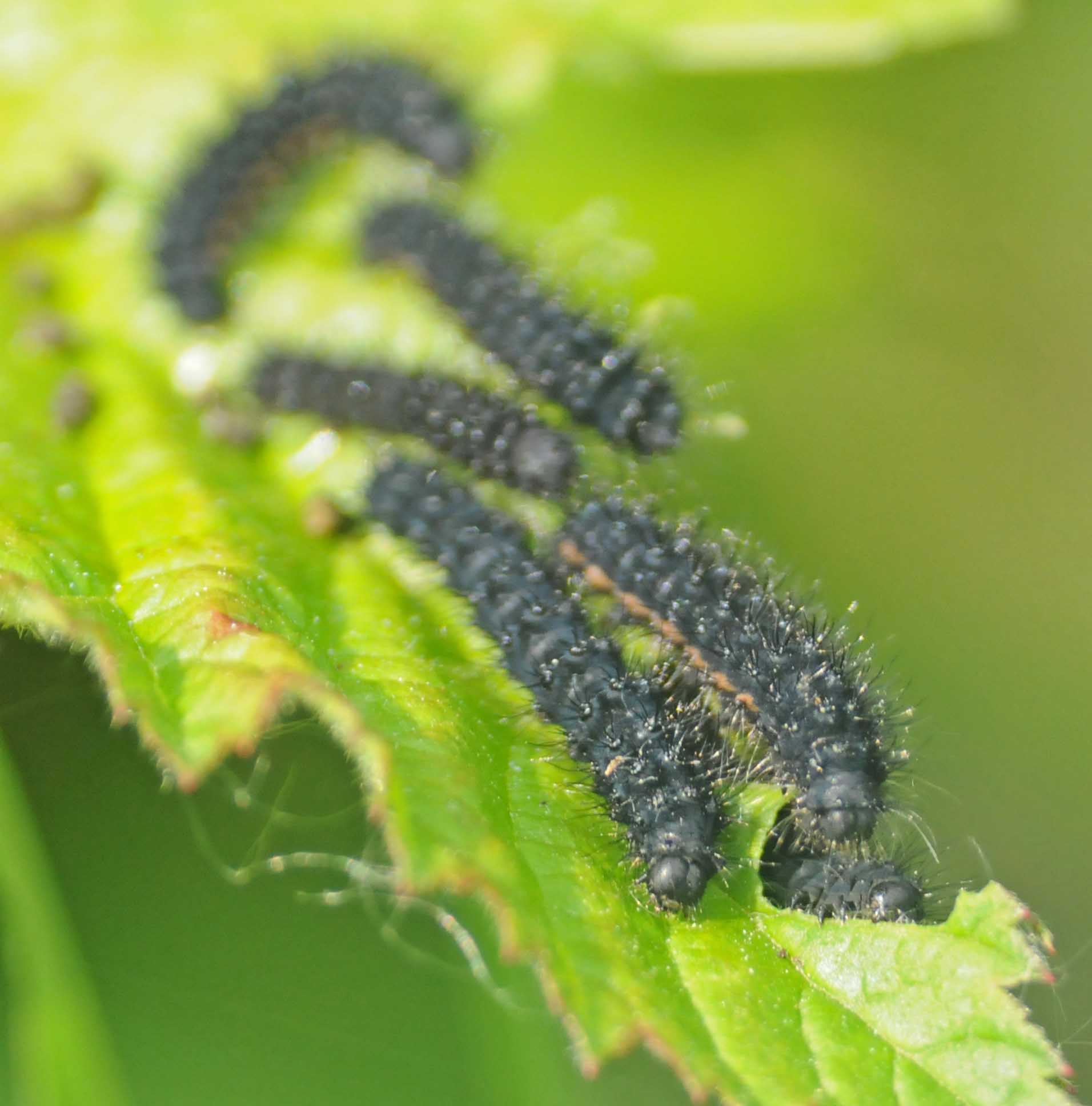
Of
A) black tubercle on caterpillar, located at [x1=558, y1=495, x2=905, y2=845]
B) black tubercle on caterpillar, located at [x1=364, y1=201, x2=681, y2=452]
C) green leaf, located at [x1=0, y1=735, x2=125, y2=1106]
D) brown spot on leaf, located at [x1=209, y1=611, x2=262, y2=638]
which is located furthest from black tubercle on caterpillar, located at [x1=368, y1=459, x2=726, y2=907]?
green leaf, located at [x1=0, y1=735, x2=125, y2=1106]

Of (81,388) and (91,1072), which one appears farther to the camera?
(81,388)

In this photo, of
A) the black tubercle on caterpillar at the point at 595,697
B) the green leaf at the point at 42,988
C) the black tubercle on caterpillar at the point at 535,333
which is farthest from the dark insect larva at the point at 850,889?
the green leaf at the point at 42,988

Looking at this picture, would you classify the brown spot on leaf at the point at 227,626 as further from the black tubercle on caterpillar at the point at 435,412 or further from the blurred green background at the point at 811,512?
the black tubercle on caterpillar at the point at 435,412

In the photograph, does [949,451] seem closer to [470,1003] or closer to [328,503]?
[328,503]

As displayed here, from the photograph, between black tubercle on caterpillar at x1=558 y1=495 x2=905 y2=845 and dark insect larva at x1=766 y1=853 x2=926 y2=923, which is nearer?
dark insect larva at x1=766 y1=853 x2=926 y2=923

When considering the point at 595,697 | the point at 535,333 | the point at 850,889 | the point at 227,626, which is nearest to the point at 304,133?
the point at 535,333

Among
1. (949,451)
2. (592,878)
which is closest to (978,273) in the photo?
(949,451)

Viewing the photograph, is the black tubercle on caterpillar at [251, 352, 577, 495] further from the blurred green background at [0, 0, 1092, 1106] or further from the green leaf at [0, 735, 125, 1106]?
the green leaf at [0, 735, 125, 1106]
